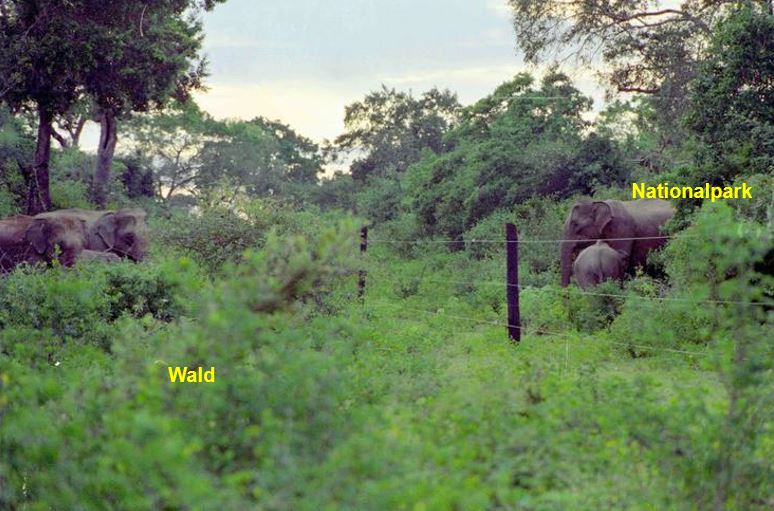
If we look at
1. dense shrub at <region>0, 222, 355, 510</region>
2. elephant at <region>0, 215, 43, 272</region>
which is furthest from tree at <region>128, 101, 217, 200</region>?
dense shrub at <region>0, 222, 355, 510</region>

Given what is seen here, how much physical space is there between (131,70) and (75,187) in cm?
1050

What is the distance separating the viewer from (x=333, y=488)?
4273 millimetres

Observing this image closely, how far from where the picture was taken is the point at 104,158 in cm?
3553

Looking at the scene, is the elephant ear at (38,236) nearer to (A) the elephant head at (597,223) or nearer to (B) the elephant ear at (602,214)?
(A) the elephant head at (597,223)

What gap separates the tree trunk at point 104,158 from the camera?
115 feet

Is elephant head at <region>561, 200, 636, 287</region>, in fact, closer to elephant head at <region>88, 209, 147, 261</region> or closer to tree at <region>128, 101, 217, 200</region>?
elephant head at <region>88, 209, 147, 261</region>

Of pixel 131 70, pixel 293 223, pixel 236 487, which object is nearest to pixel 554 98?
pixel 131 70

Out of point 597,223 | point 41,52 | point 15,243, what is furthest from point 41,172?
point 597,223

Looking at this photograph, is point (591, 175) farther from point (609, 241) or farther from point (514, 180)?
point (609, 241)

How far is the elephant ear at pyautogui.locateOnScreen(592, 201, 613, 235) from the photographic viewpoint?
20.2m

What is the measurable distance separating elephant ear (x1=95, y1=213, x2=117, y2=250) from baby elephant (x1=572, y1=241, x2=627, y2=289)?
13607 mm

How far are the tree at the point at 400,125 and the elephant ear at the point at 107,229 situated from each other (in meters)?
21.4

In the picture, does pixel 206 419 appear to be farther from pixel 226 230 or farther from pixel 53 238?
pixel 53 238

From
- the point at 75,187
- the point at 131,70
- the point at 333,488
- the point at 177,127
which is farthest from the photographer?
the point at 177,127
